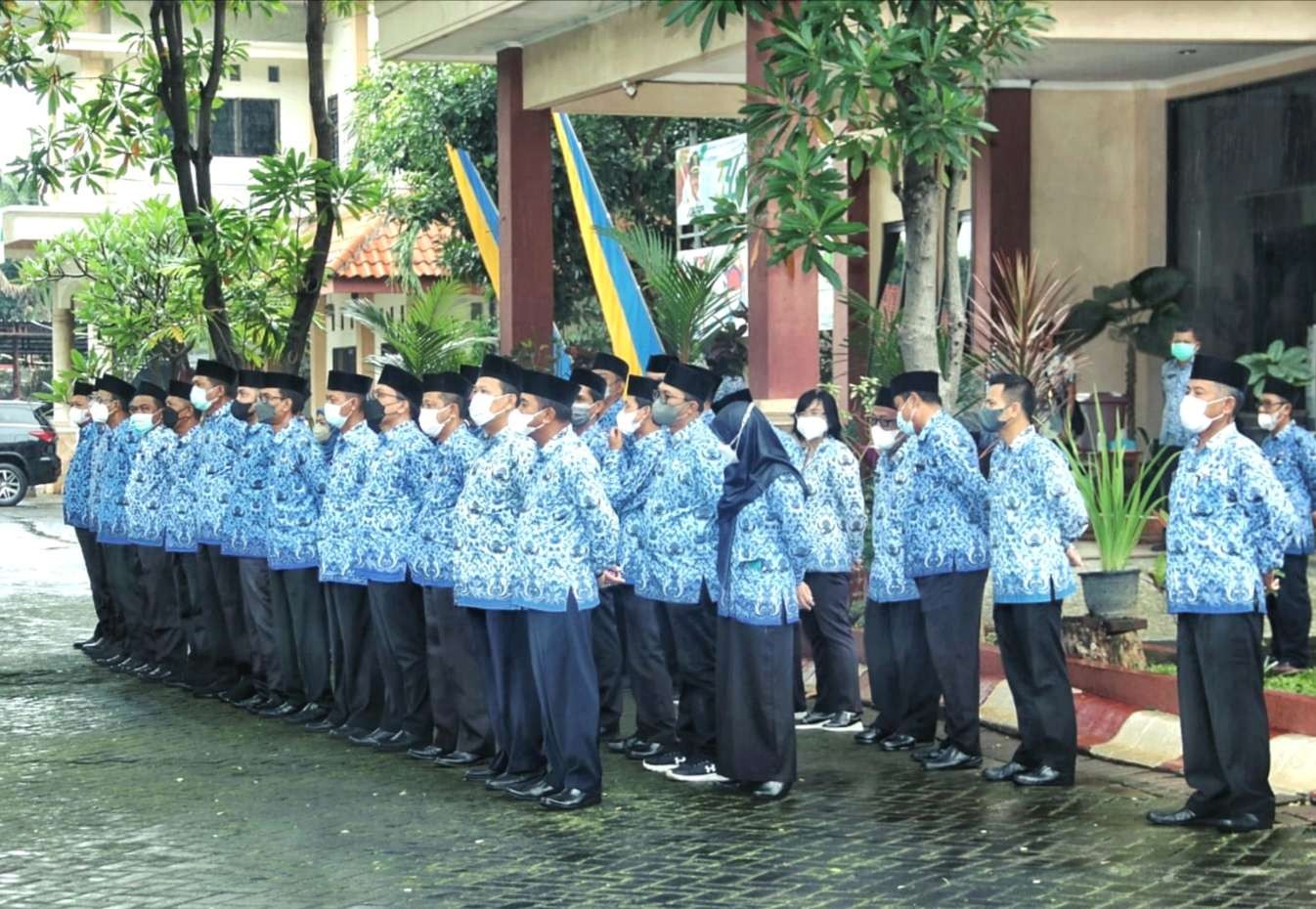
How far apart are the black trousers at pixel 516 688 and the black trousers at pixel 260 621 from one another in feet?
9.66

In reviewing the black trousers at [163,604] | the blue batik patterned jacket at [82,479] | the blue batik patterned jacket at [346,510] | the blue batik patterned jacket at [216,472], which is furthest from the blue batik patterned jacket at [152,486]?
the blue batik patterned jacket at [346,510]

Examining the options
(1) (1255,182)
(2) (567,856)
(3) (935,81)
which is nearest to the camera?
(2) (567,856)

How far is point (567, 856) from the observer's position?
795 centimetres

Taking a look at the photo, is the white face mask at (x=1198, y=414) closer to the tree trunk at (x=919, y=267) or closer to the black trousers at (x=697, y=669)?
the black trousers at (x=697, y=669)

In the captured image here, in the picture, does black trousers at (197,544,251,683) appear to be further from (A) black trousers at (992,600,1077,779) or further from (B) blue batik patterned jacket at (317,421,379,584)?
(A) black trousers at (992,600,1077,779)

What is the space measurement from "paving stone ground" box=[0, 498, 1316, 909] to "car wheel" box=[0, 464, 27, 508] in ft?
73.0

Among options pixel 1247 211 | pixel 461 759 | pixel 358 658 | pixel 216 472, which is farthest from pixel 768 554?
pixel 1247 211

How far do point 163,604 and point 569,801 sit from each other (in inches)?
211

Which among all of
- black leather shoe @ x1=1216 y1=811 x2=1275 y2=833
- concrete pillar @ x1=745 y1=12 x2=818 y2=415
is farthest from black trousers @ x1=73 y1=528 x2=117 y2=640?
black leather shoe @ x1=1216 y1=811 x2=1275 y2=833

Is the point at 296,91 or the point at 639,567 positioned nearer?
the point at 639,567

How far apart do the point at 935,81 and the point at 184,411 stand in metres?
5.42

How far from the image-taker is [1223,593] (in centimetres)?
832

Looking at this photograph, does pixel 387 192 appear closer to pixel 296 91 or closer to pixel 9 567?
pixel 9 567

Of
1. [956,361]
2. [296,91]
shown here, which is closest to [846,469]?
[956,361]
